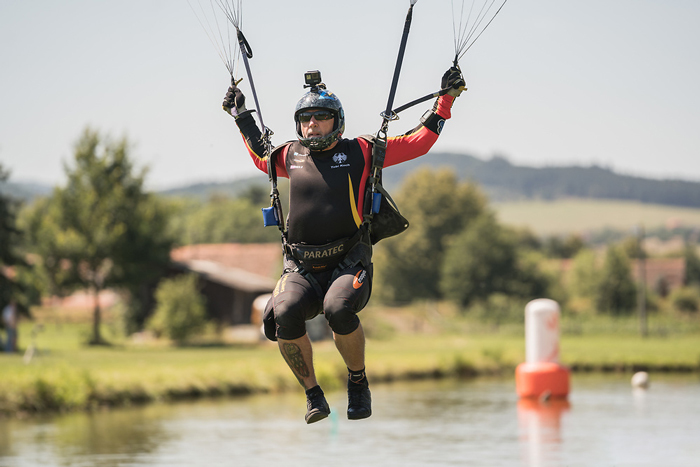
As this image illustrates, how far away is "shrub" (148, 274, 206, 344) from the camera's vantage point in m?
45.6

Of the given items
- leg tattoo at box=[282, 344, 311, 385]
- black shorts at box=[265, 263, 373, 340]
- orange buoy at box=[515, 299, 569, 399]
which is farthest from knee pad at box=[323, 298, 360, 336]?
orange buoy at box=[515, 299, 569, 399]

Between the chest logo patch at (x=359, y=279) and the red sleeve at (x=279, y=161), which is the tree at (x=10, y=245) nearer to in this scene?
the red sleeve at (x=279, y=161)

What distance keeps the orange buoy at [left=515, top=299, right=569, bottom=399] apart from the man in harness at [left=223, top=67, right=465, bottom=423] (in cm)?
1992

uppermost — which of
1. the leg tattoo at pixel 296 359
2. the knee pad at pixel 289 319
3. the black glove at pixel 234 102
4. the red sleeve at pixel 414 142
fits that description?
the black glove at pixel 234 102

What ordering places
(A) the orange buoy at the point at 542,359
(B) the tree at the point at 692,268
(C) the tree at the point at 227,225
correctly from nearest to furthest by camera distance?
(A) the orange buoy at the point at 542,359, (C) the tree at the point at 227,225, (B) the tree at the point at 692,268

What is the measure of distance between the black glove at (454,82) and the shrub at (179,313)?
38853 millimetres

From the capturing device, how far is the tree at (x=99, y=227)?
47.2 metres

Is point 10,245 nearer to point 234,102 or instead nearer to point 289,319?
point 234,102

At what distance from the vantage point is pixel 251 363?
106 ft

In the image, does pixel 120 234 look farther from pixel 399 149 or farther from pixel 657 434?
pixel 399 149

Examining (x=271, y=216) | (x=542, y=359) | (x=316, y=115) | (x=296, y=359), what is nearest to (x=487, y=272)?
(x=542, y=359)

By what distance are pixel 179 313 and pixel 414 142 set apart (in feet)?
128

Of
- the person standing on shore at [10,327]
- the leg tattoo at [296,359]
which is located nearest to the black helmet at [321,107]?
the leg tattoo at [296,359]

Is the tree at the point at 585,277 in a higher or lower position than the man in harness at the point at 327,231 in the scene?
higher
